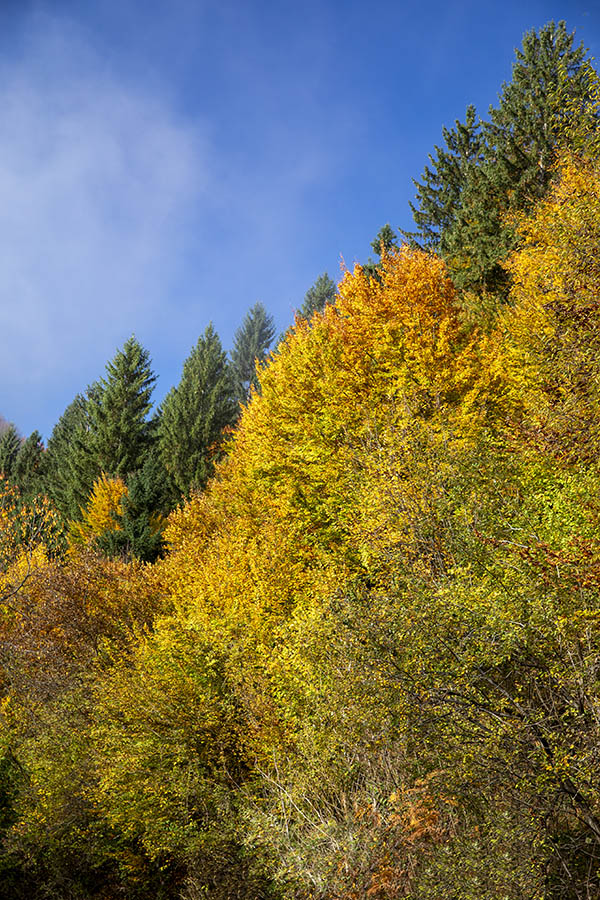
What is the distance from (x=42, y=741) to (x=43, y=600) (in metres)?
9.43

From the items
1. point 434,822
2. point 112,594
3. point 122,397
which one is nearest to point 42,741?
point 112,594

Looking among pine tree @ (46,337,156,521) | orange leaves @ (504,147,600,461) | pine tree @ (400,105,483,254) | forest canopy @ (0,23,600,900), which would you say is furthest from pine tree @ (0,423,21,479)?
orange leaves @ (504,147,600,461)

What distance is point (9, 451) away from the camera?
65.1 metres

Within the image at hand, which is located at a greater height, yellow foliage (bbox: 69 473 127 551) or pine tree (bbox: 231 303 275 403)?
pine tree (bbox: 231 303 275 403)

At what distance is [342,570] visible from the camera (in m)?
17.2

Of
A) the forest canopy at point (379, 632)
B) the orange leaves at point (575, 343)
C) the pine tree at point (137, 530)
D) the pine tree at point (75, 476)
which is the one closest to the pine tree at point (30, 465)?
the pine tree at point (75, 476)

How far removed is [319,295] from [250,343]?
13872 mm

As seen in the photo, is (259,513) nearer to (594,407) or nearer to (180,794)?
(180,794)

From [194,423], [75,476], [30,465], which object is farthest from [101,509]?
[30,465]

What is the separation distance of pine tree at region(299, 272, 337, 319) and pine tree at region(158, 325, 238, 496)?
71.4ft

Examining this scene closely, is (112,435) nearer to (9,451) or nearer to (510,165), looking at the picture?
(9,451)

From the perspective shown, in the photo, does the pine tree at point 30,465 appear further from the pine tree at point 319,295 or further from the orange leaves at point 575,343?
the orange leaves at point 575,343

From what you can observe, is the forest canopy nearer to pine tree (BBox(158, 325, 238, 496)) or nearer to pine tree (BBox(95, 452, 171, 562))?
pine tree (BBox(95, 452, 171, 562))

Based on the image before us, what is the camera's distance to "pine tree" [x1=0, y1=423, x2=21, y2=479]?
62553mm
